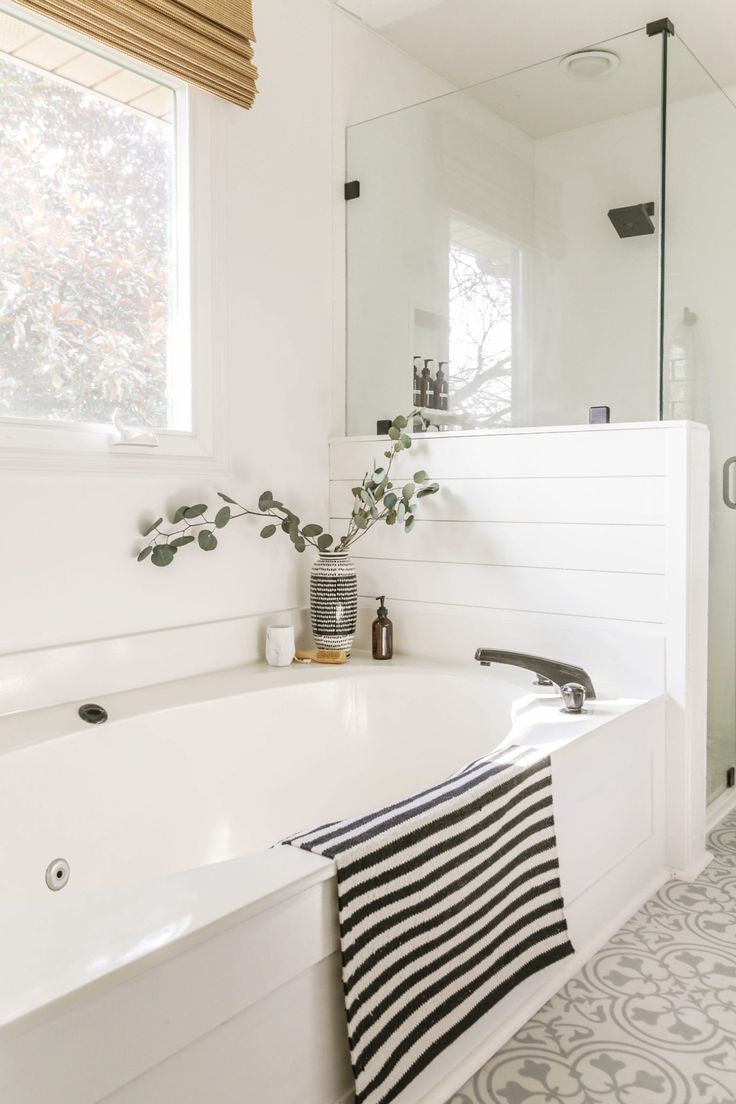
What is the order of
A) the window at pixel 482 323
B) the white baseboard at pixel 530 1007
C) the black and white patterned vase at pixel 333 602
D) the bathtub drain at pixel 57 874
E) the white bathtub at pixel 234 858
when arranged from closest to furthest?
the white bathtub at pixel 234 858 → the white baseboard at pixel 530 1007 → the bathtub drain at pixel 57 874 → the window at pixel 482 323 → the black and white patterned vase at pixel 333 602

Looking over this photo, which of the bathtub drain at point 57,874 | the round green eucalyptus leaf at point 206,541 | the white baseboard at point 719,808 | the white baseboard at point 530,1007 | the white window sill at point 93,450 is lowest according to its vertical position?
the white baseboard at point 530,1007

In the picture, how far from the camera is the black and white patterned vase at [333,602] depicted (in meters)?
2.52

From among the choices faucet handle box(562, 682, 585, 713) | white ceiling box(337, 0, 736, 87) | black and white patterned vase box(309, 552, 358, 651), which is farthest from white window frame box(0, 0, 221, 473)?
faucet handle box(562, 682, 585, 713)

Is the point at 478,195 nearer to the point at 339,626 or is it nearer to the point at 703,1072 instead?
the point at 339,626

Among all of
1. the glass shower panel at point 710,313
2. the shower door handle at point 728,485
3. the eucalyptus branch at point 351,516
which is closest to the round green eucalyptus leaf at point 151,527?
the eucalyptus branch at point 351,516

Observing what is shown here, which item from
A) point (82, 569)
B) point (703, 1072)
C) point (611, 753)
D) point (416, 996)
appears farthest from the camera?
point (82, 569)

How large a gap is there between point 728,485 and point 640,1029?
4.83 feet

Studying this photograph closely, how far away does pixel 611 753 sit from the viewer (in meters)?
1.93

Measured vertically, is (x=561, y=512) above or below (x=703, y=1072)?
above

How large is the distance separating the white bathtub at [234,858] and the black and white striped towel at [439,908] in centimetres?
5

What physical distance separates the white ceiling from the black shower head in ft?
3.10

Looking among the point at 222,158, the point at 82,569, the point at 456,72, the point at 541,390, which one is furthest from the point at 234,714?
the point at 456,72

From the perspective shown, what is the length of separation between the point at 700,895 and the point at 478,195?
1906 millimetres

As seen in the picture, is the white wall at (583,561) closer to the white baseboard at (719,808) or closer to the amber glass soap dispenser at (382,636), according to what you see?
the amber glass soap dispenser at (382,636)
